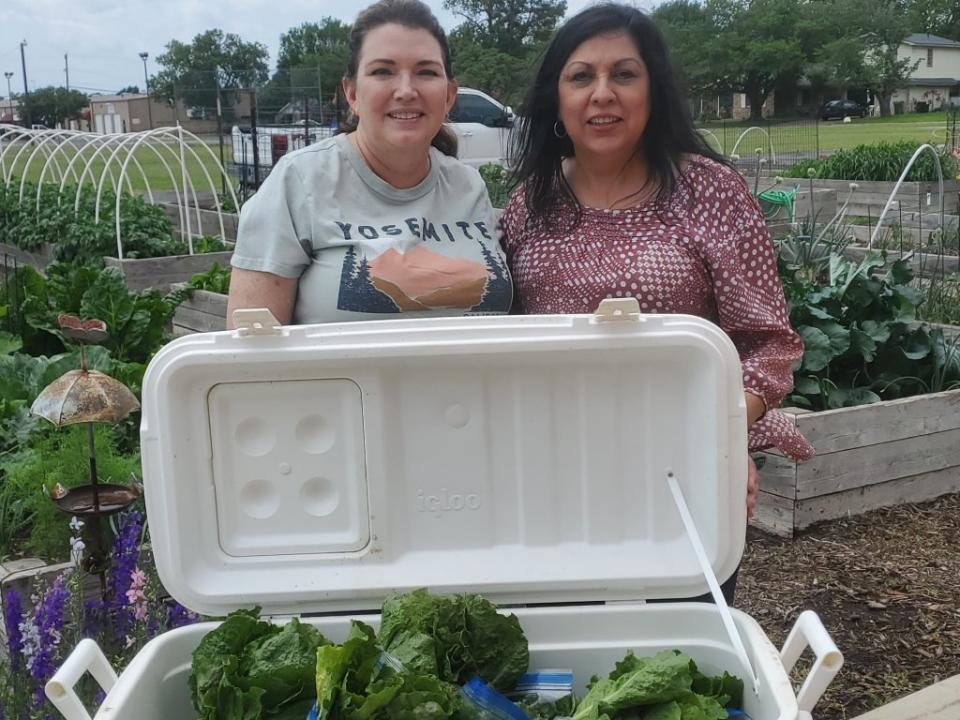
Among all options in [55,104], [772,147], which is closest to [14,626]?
[772,147]

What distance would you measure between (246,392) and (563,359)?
58 cm

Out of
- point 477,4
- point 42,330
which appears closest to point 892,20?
point 477,4

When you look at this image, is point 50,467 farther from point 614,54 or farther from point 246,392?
point 614,54

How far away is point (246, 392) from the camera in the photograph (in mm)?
1762

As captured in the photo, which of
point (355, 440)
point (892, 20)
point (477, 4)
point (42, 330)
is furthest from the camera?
point (892, 20)

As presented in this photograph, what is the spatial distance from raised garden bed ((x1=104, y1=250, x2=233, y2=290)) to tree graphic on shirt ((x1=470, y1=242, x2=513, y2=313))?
6.81 m

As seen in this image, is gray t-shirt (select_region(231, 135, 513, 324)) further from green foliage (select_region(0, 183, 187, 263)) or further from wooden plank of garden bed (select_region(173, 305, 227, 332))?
green foliage (select_region(0, 183, 187, 263))

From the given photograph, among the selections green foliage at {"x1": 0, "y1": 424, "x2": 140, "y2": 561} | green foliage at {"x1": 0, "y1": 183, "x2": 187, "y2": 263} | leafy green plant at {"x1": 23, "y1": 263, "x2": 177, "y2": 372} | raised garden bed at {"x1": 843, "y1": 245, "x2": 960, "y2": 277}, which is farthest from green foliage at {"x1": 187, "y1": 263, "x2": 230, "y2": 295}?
raised garden bed at {"x1": 843, "y1": 245, "x2": 960, "y2": 277}

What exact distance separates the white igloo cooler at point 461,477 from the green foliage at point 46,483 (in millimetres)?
1838

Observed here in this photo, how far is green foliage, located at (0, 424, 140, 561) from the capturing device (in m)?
3.42

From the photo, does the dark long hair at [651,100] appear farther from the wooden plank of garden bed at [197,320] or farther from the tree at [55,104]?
the tree at [55,104]

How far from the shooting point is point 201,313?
6.80 metres

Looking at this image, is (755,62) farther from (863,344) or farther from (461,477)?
(461,477)

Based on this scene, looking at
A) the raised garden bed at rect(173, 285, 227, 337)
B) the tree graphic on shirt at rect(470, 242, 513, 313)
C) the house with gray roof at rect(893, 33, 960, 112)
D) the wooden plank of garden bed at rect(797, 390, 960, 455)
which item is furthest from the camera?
the house with gray roof at rect(893, 33, 960, 112)
